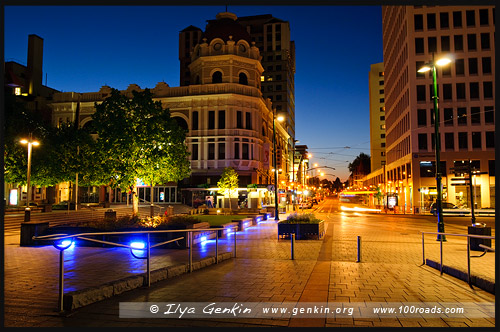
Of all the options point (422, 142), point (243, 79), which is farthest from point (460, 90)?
point (243, 79)

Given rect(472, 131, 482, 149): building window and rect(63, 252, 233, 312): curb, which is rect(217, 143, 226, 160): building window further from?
rect(63, 252, 233, 312): curb

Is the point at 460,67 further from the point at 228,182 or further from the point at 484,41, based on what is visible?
the point at 228,182

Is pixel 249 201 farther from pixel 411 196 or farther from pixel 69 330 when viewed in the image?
pixel 69 330

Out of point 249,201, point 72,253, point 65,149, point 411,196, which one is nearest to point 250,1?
point 72,253

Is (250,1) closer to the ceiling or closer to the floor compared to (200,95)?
closer to the floor

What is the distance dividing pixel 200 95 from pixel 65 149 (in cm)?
1972

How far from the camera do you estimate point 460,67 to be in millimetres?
54312

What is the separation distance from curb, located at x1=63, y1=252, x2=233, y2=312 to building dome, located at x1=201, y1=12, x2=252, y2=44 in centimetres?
4866

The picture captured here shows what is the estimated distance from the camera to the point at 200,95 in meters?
54.0

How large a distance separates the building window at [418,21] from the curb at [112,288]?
182 feet

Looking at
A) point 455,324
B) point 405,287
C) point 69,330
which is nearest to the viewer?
point 69,330

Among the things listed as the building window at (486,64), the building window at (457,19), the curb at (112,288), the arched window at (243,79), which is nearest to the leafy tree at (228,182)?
the arched window at (243,79)

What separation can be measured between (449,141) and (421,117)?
16.0ft

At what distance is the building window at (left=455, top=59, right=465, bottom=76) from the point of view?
54219mm
